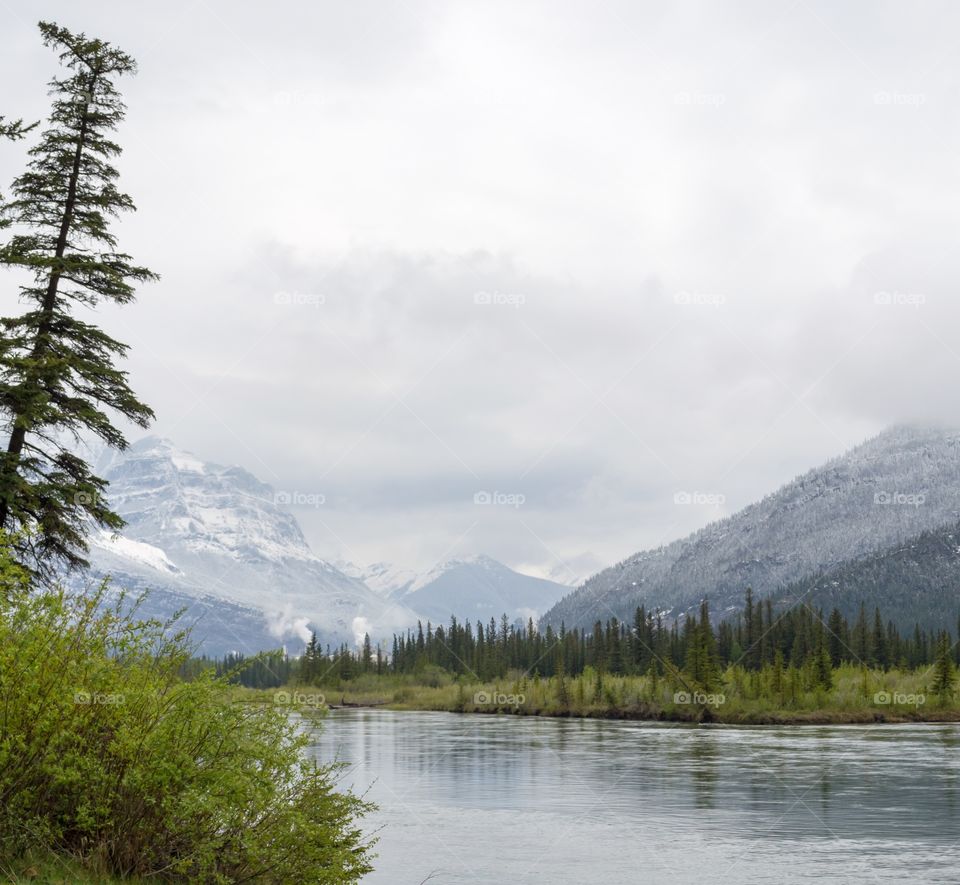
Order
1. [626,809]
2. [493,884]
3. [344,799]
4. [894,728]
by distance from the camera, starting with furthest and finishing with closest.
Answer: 1. [894,728]
2. [626,809]
3. [493,884]
4. [344,799]

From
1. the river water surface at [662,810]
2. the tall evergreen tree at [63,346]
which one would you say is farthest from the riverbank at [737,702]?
the tall evergreen tree at [63,346]

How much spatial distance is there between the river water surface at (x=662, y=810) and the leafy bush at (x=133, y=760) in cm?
180

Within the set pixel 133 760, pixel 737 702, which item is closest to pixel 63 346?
pixel 133 760

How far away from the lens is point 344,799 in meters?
15.7

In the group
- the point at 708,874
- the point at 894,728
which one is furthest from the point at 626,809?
the point at 894,728

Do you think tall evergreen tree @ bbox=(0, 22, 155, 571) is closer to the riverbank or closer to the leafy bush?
the leafy bush

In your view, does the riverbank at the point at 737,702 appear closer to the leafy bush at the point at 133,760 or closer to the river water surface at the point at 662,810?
the river water surface at the point at 662,810

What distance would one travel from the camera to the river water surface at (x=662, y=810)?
27.8 metres

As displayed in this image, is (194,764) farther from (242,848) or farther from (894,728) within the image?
(894,728)

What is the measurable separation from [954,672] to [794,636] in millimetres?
41117

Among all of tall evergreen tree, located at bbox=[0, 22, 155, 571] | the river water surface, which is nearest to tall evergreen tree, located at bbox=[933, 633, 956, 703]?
the river water surface

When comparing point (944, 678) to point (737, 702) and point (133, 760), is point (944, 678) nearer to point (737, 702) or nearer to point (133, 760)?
point (737, 702)

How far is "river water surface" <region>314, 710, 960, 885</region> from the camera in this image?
91.2 feet

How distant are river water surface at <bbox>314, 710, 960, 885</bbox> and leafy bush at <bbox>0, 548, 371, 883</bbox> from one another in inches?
Answer: 71.0
